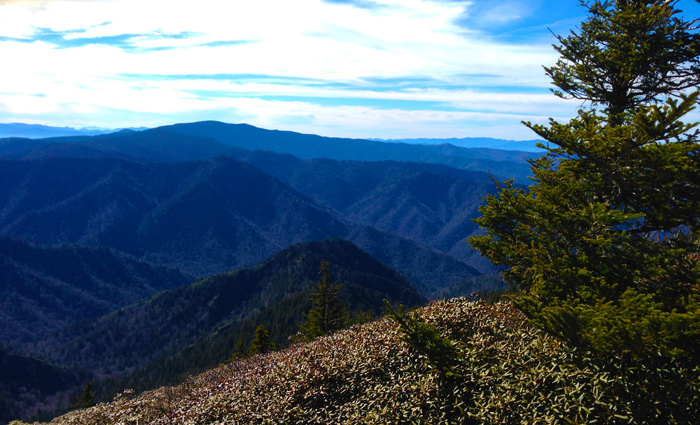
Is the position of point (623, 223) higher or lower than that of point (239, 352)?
higher

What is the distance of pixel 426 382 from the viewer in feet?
32.4

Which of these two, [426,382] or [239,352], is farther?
[239,352]

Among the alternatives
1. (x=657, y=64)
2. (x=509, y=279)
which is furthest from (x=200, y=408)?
(x=657, y=64)

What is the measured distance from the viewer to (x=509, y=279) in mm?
13078

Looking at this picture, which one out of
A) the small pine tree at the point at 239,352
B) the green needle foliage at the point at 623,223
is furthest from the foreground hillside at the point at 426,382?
the small pine tree at the point at 239,352

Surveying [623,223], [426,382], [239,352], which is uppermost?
[623,223]

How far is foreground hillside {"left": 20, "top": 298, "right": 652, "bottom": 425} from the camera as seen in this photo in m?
8.10

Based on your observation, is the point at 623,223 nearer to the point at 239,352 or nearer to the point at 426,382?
the point at 426,382

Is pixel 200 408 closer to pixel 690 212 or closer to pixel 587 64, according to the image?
pixel 690 212

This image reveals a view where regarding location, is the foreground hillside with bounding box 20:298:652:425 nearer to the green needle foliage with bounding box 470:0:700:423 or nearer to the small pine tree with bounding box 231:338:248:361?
the green needle foliage with bounding box 470:0:700:423

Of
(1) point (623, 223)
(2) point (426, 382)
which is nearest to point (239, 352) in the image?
(2) point (426, 382)

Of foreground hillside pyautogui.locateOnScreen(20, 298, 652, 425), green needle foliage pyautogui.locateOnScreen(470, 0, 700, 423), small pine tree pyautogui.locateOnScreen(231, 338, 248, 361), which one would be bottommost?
small pine tree pyautogui.locateOnScreen(231, 338, 248, 361)

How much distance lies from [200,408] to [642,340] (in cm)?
1241

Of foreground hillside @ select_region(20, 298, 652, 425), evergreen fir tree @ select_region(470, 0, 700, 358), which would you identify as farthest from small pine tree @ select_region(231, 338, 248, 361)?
evergreen fir tree @ select_region(470, 0, 700, 358)
